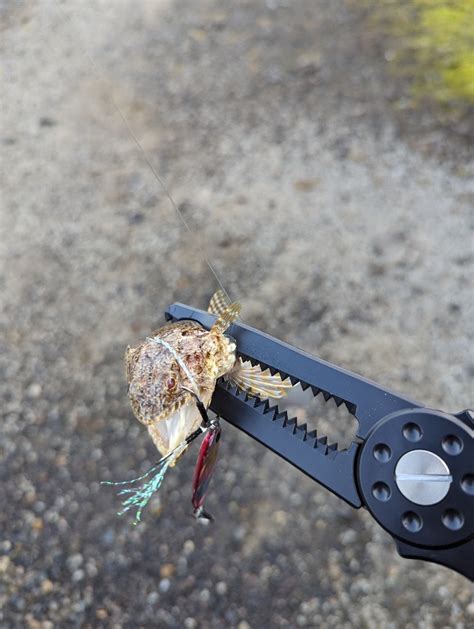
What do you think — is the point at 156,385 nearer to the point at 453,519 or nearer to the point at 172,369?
the point at 172,369

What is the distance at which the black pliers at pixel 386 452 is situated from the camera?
0.85 m

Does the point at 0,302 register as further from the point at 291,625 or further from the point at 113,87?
the point at 291,625

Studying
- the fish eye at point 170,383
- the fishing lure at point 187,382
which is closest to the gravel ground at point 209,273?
the fishing lure at point 187,382

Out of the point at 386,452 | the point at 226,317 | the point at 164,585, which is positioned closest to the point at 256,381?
the point at 226,317

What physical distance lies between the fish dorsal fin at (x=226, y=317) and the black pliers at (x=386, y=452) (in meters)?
0.03

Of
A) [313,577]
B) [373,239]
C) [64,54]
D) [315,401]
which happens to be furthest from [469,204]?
[64,54]

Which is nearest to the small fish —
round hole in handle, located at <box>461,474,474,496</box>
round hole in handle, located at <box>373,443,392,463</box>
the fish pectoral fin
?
the fish pectoral fin

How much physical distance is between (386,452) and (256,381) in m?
0.20

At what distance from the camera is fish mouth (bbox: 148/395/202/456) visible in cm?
96

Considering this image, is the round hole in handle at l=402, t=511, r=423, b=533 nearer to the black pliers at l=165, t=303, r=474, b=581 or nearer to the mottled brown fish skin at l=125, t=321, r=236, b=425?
the black pliers at l=165, t=303, r=474, b=581

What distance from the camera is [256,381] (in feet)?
3.26

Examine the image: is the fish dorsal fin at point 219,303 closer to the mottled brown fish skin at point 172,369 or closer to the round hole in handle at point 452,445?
the mottled brown fish skin at point 172,369

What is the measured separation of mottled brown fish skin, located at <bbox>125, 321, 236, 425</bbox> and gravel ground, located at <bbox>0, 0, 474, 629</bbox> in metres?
0.96

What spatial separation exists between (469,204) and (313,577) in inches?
52.2
